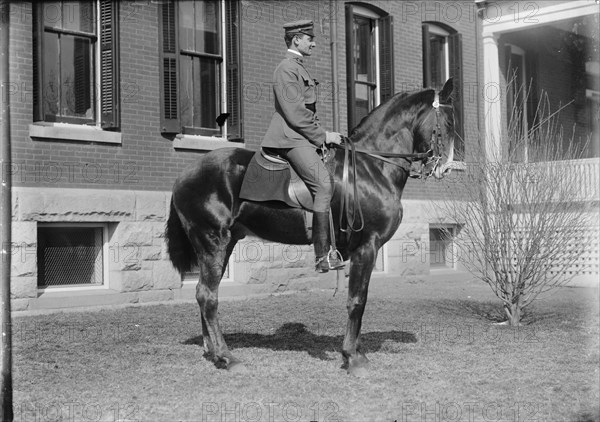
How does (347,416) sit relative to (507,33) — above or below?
below

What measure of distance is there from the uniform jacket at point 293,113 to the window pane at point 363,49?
28.6ft

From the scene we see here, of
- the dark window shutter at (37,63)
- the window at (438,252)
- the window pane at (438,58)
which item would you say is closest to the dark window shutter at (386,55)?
the window pane at (438,58)

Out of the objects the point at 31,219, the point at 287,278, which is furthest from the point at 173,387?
the point at 287,278

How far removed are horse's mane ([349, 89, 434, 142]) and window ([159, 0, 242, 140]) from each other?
4.58m

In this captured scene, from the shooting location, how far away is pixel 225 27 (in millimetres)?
13000

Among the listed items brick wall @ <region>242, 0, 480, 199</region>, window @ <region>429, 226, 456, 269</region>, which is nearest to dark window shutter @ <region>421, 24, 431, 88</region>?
brick wall @ <region>242, 0, 480, 199</region>

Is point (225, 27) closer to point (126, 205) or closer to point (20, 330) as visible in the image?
point (126, 205)

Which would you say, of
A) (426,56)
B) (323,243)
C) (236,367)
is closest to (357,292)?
(323,243)

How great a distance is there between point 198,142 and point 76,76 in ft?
7.24

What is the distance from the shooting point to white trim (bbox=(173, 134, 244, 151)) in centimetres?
1214

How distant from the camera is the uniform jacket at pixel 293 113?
23.6ft

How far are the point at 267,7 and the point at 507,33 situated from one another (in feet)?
25.7

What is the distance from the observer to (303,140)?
7.26 metres

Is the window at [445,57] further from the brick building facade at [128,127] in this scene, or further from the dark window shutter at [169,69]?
the dark window shutter at [169,69]
